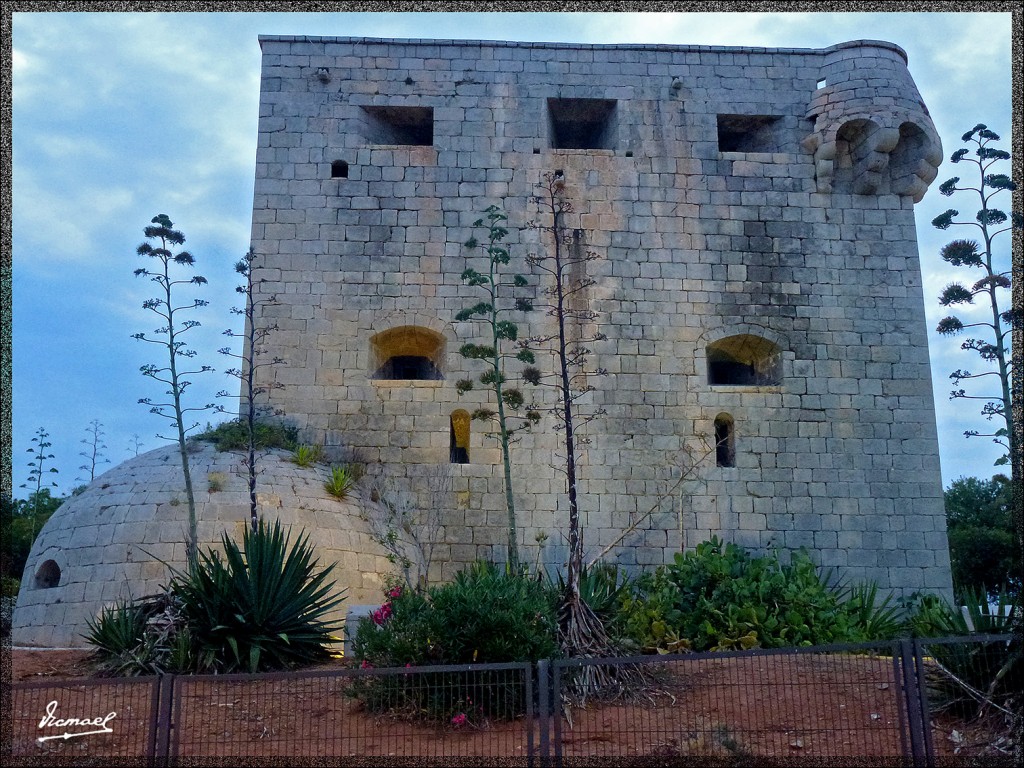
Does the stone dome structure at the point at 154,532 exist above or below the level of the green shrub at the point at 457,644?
above

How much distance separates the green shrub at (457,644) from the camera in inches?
273

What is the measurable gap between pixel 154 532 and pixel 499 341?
500 centimetres

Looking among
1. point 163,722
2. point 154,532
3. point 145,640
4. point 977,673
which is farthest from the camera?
point 154,532

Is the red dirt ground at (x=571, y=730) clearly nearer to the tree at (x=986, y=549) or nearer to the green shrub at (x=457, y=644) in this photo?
the green shrub at (x=457, y=644)

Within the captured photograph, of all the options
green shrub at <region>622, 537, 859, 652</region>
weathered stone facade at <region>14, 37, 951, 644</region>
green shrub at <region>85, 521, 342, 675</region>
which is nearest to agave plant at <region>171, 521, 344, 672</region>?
green shrub at <region>85, 521, 342, 675</region>

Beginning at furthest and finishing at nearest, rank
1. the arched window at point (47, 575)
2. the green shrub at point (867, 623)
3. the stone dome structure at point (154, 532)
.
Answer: the arched window at point (47, 575)
the stone dome structure at point (154, 532)
the green shrub at point (867, 623)

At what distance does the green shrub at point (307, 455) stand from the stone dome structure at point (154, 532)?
97mm

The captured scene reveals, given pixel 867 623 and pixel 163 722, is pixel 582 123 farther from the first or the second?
pixel 163 722

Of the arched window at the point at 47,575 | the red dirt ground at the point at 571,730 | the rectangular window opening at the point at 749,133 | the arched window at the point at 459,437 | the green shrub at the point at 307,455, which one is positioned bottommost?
the red dirt ground at the point at 571,730

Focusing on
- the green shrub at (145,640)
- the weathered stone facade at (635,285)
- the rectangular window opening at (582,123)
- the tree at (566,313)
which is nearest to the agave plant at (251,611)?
the green shrub at (145,640)

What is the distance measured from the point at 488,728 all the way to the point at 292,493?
5.90m

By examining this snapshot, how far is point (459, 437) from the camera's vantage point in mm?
13828

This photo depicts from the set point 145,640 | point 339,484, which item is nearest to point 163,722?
point 145,640

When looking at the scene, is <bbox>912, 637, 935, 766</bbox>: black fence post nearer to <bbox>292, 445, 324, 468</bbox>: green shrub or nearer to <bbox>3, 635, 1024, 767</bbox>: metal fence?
<bbox>3, 635, 1024, 767</bbox>: metal fence
